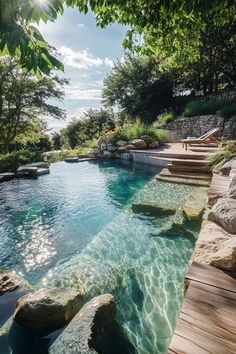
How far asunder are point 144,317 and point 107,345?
56 cm

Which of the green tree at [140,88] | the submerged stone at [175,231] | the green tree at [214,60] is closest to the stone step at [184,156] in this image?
the submerged stone at [175,231]

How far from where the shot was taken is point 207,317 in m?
1.69

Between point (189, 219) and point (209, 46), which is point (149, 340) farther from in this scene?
point (209, 46)

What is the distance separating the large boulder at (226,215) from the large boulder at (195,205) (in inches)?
59.1

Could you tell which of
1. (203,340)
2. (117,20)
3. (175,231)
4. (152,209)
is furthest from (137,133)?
(203,340)

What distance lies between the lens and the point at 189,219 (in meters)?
4.75

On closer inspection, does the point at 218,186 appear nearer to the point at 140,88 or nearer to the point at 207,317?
the point at 207,317

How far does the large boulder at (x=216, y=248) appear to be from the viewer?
2180 millimetres

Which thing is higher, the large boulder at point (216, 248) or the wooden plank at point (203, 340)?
the large boulder at point (216, 248)

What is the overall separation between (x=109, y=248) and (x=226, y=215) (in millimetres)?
2106

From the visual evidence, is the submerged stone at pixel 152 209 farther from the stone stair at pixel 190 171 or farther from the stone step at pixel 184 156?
the stone step at pixel 184 156

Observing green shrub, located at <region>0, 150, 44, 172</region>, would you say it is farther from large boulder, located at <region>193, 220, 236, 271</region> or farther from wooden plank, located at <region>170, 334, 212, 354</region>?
wooden plank, located at <region>170, 334, 212, 354</region>

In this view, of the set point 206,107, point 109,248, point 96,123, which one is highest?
point 206,107

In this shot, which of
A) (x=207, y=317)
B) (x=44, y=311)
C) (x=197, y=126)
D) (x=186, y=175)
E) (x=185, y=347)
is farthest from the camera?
(x=197, y=126)
